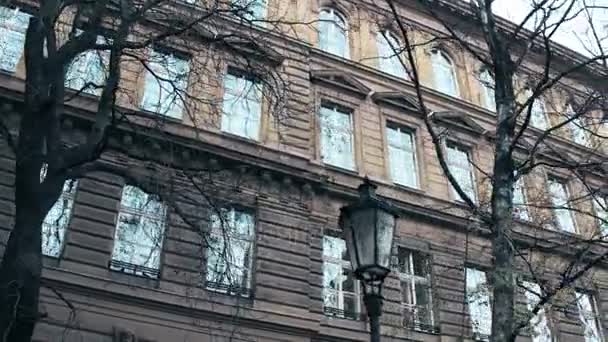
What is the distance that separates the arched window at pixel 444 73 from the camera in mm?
22547

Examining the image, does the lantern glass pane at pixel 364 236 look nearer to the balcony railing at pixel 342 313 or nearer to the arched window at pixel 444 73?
the balcony railing at pixel 342 313

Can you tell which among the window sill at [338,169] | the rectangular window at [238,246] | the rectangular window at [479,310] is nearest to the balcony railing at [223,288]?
the rectangular window at [238,246]

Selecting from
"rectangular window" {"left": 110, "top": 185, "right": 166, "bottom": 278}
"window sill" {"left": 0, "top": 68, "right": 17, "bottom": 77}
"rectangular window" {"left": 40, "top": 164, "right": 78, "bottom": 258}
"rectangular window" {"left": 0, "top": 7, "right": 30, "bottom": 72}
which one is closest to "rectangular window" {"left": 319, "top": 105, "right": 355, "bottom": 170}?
"rectangular window" {"left": 110, "top": 185, "right": 166, "bottom": 278}

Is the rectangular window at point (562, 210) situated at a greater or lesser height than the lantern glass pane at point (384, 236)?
greater

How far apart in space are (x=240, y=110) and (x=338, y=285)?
Result: 217 inches

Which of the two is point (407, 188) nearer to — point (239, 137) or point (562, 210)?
point (239, 137)

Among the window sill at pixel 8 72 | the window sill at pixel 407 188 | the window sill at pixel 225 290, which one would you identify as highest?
the window sill at pixel 8 72

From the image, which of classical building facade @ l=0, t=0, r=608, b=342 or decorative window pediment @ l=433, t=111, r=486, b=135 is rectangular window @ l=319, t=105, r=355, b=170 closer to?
classical building facade @ l=0, t=0, r=608, b=342

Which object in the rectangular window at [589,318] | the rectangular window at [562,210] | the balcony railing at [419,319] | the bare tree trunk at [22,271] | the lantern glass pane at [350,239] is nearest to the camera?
the bare tree trunk at [22,271]

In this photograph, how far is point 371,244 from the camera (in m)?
7.37

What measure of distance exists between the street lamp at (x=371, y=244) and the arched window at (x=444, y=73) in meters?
15.4

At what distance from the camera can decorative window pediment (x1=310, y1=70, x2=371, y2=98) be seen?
19.2m

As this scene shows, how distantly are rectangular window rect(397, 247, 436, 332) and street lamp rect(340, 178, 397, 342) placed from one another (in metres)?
9.13

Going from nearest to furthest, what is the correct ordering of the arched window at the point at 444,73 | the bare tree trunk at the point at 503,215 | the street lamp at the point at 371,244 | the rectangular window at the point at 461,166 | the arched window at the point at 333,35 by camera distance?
1. the street lamp at the point at 371,244
2. the bare tree trunk at the point at 503,215
3. the rectangular window at the point at 461,166
4. the arched window at the point at 333,35
5. the arched window at the point at 444,73
